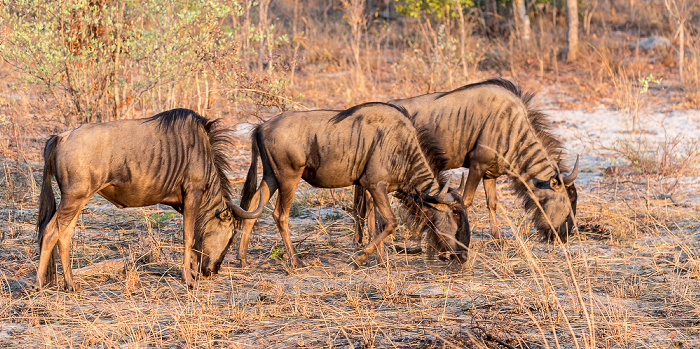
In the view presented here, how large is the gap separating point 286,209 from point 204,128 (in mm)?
1033

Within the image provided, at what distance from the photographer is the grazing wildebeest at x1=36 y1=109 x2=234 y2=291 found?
15.6ft

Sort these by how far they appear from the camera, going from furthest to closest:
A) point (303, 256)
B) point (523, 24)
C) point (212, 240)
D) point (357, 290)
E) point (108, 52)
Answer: point (523, 24) → point (108, 52) → point (303, 256) → point (212, 240) → point (357, 290)

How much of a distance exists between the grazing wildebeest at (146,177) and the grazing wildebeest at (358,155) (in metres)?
0.44

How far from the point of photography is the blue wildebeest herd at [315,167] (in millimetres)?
4879

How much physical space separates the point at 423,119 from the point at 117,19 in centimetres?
372

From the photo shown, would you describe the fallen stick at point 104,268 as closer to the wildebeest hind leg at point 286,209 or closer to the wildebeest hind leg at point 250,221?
the wildebeest hind leg at point 250,221

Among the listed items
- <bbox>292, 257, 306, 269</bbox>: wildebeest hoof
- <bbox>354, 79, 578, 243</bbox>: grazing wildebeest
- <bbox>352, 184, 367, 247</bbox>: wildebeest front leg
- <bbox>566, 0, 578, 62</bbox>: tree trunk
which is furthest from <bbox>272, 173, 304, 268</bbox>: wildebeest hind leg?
<bbox>566, 0, 578, 62</bbox>: tree trunk

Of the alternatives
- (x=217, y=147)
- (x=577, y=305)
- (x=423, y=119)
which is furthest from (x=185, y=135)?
(x=577, y=305)

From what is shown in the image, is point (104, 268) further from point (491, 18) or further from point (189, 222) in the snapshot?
point (491, 18)

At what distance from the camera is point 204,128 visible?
5.35 metres

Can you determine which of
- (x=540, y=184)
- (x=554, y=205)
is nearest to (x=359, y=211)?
(x=540, y=184)

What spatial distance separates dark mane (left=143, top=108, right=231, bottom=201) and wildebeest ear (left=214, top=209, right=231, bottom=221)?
102mm

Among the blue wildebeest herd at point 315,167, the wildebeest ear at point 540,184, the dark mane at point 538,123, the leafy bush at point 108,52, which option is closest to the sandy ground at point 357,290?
the blue wildebeest herd at point 315,167

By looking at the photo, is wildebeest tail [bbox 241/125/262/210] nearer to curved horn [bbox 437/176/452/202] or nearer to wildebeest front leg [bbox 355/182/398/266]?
wildebeest front leg [bbox 355/182/398/266]
